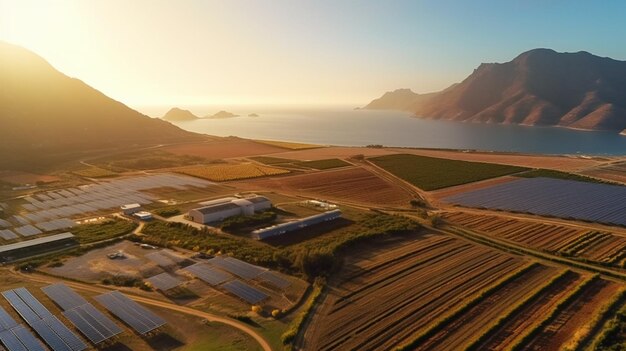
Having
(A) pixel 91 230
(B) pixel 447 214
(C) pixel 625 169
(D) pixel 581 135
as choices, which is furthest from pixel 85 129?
(D) pixel 581 135

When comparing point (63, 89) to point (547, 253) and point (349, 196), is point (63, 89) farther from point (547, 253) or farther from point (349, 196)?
point (547, 253)

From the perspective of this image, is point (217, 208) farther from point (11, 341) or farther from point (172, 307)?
A: point (11, 341)

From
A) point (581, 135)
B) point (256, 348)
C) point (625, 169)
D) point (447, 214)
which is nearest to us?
point (256, 348)

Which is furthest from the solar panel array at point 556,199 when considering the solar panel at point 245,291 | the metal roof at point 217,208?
the solar panel at point 245,291

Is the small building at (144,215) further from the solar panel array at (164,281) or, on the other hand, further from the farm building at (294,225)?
the solar panel array at (164,281)

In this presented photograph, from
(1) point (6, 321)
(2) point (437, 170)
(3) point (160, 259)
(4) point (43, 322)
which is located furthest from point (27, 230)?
(2) point (437, 170)

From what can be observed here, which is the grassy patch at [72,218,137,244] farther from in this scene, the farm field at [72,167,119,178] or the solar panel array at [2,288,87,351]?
the farm field at [72,167,119,178]
